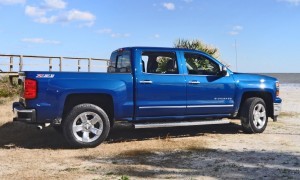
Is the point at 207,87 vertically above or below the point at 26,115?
above

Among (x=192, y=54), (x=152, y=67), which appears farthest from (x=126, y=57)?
(x=192, y=54)

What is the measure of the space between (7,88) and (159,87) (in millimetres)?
10946

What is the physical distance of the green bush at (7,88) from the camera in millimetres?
15992

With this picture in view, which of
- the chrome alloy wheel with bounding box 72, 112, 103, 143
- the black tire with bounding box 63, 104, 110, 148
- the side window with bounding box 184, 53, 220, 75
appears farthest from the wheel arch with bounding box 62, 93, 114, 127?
the side window with bounding box 184, 53, 220, 75

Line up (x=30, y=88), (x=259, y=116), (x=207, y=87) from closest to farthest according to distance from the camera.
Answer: (x=30, y=88), (x=207, y=87), (x=259, y=116)

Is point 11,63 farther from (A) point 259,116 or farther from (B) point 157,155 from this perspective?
(B) point 157,155

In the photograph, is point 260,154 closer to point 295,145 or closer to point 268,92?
point 295,145

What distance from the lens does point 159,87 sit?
800 cm

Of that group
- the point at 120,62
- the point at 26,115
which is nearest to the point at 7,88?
the point at 120,62

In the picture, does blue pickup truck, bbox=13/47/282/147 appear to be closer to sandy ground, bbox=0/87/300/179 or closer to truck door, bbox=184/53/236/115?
truck door, bbox=184/53/236/115

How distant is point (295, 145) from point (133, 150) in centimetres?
→ 318

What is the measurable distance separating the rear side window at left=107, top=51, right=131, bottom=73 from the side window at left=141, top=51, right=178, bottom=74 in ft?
1.05

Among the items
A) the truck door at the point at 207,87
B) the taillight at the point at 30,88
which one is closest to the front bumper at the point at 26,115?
the taillight at the point at 30,88

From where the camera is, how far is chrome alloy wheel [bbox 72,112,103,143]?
739 centimetres
